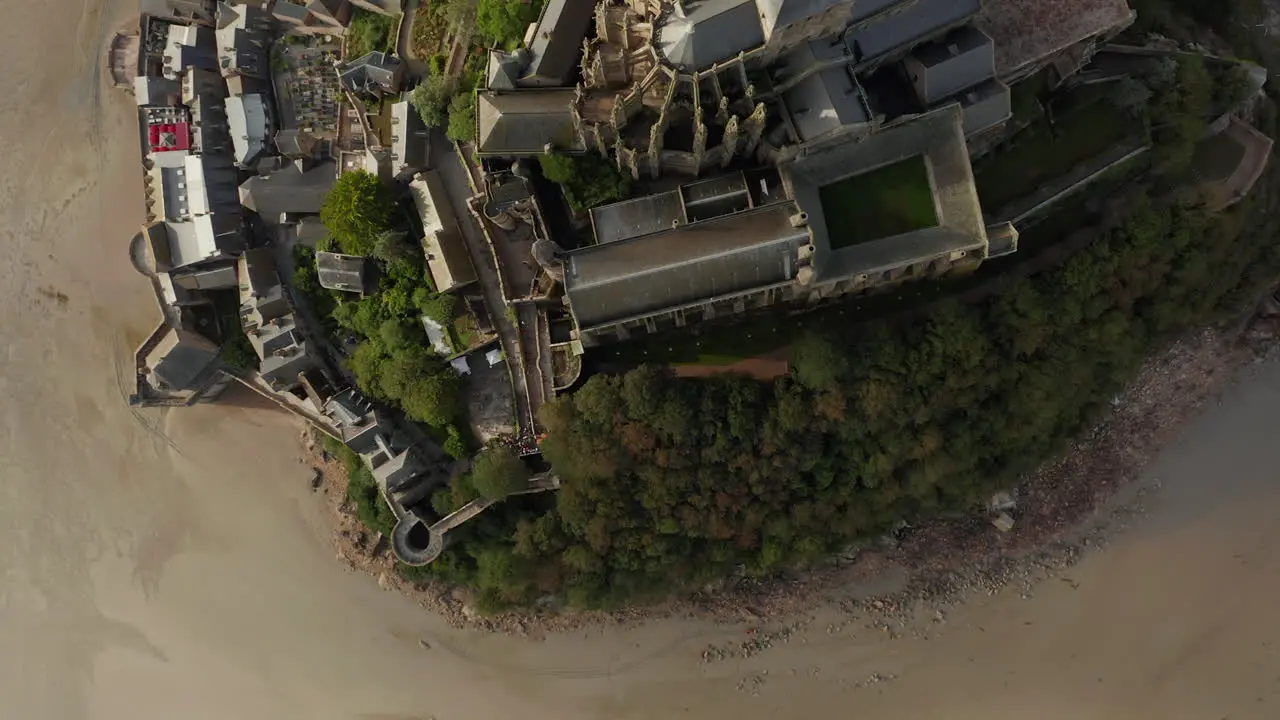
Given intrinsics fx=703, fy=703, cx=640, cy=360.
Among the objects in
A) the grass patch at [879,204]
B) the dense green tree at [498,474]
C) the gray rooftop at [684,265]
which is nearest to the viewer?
the gray rooftop at [684,265]

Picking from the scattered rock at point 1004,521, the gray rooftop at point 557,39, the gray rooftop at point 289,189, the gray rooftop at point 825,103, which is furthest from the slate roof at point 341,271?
the scattered rock at point 1004,521

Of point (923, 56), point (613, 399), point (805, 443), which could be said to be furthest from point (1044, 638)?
point (923, 56)

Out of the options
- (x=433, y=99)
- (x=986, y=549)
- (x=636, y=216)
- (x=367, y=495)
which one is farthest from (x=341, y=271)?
(x=986, y=549)

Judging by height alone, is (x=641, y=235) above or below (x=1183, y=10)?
below

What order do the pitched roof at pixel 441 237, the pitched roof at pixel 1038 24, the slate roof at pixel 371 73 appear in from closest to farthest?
the pitched roof at pixel 1038 24
the pitched roof at pixel 441 237
the slate roof at pixel 371 73

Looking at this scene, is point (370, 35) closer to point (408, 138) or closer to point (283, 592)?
point (408, 138)

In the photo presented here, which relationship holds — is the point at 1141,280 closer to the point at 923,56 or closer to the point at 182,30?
the point at 923,56

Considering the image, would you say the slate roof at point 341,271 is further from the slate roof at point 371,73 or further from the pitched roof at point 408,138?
the slate roof at point 371,73
